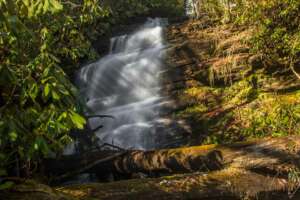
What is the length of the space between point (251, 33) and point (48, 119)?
32.2 feet

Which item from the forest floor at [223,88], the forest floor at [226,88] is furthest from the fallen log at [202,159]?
the forest floor at [226,88]

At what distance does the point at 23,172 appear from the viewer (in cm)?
673

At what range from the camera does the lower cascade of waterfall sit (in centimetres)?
1277

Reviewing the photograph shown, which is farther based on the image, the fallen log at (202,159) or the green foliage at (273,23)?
the green foliage at (273,23)

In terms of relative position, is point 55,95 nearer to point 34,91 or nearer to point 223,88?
point 34,91

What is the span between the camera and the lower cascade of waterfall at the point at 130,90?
41.9ft

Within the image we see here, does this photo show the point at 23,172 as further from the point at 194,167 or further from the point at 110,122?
the point at 110,122

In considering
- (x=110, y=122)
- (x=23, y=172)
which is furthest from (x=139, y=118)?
(x=23, y=172)

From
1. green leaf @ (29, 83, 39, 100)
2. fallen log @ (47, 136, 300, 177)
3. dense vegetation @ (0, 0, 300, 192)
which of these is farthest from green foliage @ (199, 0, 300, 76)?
green leaf @ (29, 83, 39, 100)

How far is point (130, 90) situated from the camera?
1568 cm

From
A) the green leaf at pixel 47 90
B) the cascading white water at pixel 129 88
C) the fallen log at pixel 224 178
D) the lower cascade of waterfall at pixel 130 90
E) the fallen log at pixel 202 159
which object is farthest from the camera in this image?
the cascading white water at pixel 129 88

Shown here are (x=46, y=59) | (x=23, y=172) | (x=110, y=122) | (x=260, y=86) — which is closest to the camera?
(x=46, y=59)

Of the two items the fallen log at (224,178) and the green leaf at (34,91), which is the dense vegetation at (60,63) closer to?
the green leaf at (34,91)

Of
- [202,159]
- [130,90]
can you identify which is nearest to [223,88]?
[130,90]
